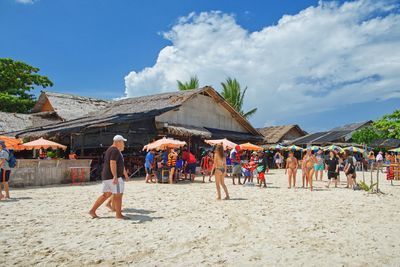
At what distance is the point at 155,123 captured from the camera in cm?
1864

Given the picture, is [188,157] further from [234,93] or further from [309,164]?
[234,93]

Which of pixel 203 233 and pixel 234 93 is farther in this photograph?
pixel 234 93

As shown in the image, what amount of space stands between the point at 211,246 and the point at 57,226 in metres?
2.68

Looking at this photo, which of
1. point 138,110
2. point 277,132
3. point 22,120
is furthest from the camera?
point 277,132

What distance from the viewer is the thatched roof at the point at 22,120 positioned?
2200 centimetres

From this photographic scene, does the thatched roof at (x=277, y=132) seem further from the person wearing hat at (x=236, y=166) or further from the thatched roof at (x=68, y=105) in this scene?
the person wearing hat at (x=236, y=166)

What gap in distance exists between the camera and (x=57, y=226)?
5.57m

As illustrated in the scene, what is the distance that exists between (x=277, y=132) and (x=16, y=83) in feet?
79.0

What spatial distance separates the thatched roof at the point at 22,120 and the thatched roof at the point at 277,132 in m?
18.7

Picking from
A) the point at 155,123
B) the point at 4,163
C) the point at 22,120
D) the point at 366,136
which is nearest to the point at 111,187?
the point at 4,163

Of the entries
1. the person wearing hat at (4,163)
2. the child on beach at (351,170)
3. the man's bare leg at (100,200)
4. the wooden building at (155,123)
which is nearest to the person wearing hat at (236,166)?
the child on beach at (351,170)

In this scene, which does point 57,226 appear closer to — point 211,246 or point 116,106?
point 211,246

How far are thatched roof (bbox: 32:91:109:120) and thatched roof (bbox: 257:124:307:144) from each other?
15.9 meters

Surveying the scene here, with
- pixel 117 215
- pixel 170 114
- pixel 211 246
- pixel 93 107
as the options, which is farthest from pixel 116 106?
pixel 211 246
